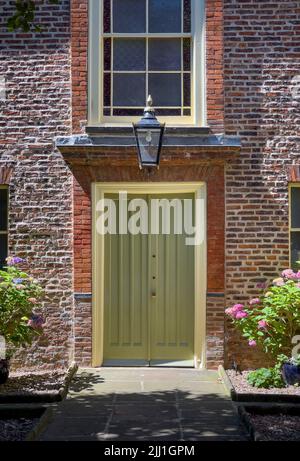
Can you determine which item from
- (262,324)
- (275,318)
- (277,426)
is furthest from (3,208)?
(277,426)

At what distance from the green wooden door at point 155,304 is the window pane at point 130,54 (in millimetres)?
2097

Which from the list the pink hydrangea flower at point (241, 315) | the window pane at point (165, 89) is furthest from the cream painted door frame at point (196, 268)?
the window pane at point (165, 89)

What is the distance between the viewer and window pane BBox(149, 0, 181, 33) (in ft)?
30.9

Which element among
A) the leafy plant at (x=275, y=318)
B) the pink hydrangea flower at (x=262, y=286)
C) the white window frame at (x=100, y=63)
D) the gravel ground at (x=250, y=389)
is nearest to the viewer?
the gravel ground at (x=250, y=389)

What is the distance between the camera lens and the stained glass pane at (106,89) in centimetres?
945

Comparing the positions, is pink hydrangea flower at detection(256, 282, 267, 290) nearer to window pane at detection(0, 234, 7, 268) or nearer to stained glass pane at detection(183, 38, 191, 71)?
stained glass pane at detection(183, 38, 191, 71)

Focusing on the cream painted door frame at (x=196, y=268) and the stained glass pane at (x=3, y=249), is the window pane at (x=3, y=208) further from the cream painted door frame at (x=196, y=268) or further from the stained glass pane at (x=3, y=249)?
the cream painted door frame at (x=196, y=268)

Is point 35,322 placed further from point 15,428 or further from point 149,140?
point 149,140

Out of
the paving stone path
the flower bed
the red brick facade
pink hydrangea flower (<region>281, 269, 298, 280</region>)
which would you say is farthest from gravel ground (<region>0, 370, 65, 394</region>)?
pink hydrangea flower (<region>281, 269, 298, 280</region>)

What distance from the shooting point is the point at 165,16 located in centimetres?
944

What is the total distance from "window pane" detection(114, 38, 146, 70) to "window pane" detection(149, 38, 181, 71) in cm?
13

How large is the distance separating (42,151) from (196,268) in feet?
9.18

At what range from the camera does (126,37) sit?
371 inches
